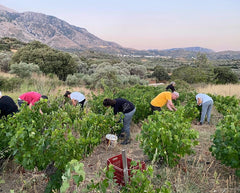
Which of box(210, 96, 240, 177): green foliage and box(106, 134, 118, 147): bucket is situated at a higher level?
box(210, 96, 240, 177): green foliage

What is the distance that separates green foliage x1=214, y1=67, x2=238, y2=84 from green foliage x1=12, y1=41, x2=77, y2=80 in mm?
17104

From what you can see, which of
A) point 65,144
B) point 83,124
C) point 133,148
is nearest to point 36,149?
point 65,144

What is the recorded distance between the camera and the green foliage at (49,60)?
18.4 m

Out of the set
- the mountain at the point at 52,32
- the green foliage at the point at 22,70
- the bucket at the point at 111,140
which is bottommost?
the bucket at the point at 111,140

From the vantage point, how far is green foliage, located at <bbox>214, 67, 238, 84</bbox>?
24578 mm

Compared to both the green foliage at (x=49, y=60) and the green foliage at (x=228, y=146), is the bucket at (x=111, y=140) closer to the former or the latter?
the green foliage at (x=228, y=146)

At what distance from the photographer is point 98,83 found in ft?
50.8

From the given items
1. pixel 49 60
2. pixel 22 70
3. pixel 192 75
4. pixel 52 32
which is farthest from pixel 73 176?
pixel 52 32

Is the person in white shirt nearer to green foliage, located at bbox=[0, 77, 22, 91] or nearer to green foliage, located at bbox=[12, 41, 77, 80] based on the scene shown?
green foliage, located at bbox=[0, 77, 22, 91]

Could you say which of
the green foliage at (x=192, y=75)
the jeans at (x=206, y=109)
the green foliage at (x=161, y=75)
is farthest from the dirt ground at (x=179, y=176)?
the green foliage at (x=161, y=75)

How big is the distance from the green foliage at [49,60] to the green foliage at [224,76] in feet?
56.1

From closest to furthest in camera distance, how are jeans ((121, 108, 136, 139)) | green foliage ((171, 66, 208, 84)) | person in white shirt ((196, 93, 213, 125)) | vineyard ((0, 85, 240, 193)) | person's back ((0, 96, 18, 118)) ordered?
vineyard ((0, 85, 240, 193)) < person's back ((0, 96, 18, 118)) < jeans ((121, 108, 136, 139)) < person in white shirt ((196, 93, 213, 125)) < green foliage ((171, 66, 208, 84))

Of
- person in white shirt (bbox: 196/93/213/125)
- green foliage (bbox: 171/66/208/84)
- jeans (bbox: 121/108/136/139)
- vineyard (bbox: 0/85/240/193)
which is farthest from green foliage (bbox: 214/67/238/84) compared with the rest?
vineyard (bbox: 0/85/240/193)

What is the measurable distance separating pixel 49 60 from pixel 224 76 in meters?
19.9
